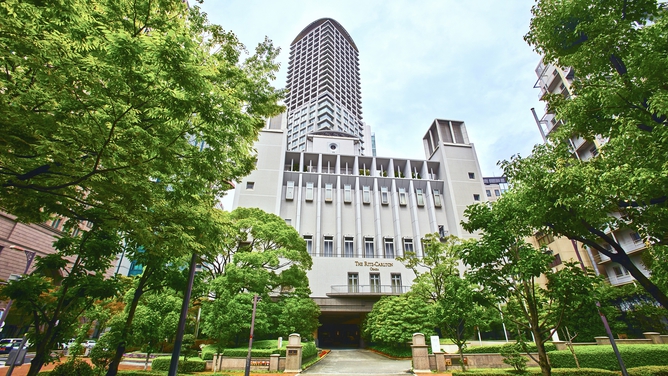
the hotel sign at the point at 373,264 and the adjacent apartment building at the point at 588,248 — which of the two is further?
the hotel sign at the point at 373,264

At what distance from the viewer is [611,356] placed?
13.5 metres

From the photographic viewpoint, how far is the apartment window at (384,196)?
131 feet

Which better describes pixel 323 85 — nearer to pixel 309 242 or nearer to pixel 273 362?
pixel 309 242

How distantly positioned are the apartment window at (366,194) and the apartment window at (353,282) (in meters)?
10.4

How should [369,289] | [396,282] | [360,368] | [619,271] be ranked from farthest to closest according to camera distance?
[396,282], [369,289], [619,271], [360,368]

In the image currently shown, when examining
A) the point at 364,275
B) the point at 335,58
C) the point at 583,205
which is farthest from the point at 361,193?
the point at 335,58

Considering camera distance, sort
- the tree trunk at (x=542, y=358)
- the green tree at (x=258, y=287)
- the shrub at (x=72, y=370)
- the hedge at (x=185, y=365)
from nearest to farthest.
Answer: the tree trunk at (x=542, y=358), the shrub at (x=72, y=370), the hedge at (x=185, y=365), the green tree at (x=258, y=287)

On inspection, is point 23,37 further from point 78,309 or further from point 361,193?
point 361,193

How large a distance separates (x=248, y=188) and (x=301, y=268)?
17218 mm

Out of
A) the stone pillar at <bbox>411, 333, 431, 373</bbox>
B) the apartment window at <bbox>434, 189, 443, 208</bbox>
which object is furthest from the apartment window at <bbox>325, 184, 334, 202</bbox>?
the stone pillar at <bbox>411, 333, 431, 373</bbox>

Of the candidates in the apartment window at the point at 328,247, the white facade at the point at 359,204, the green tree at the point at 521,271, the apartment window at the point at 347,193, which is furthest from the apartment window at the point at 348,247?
the green tree at the point at 521,271

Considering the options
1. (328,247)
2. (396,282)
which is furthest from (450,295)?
(328,247)

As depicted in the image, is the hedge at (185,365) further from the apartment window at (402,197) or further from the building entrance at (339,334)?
the apartment window at (402,197)

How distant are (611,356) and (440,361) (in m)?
7.41
